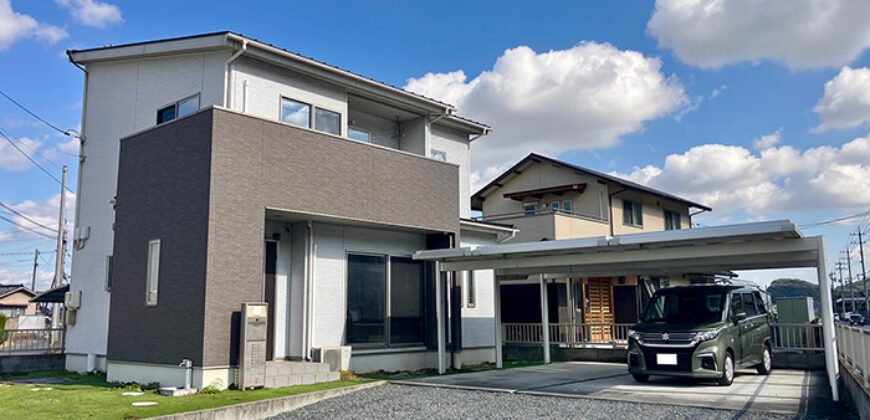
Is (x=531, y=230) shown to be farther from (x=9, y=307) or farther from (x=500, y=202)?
(x=9, y=307)

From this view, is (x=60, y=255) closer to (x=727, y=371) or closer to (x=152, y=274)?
(x=152, y=274)

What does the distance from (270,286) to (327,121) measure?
373 cm

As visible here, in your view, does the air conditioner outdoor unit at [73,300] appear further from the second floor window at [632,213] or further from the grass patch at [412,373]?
the second floor window at [632,213]

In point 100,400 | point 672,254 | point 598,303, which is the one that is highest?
point 672,254

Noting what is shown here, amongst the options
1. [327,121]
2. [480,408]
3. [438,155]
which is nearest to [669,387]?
[480,408]

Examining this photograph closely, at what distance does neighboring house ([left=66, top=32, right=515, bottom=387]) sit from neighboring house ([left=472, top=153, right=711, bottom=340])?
571 centimetres

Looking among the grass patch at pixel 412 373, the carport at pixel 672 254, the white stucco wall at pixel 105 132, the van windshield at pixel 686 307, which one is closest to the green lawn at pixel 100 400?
the grass patch at pixel 412 373

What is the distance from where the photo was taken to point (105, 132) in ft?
47.2

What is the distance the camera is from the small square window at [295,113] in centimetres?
1305

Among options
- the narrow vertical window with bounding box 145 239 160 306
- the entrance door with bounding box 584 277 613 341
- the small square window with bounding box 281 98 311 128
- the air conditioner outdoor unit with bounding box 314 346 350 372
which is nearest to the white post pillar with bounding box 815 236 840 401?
the air conditioner outdoor unit with bounding box 314 346 350 372

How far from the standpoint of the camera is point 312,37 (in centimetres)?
1395

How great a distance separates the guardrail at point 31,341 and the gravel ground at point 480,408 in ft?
30.5

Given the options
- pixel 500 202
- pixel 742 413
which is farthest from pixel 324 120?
pixel 500 202

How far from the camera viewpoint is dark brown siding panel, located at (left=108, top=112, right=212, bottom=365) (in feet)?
33.7
